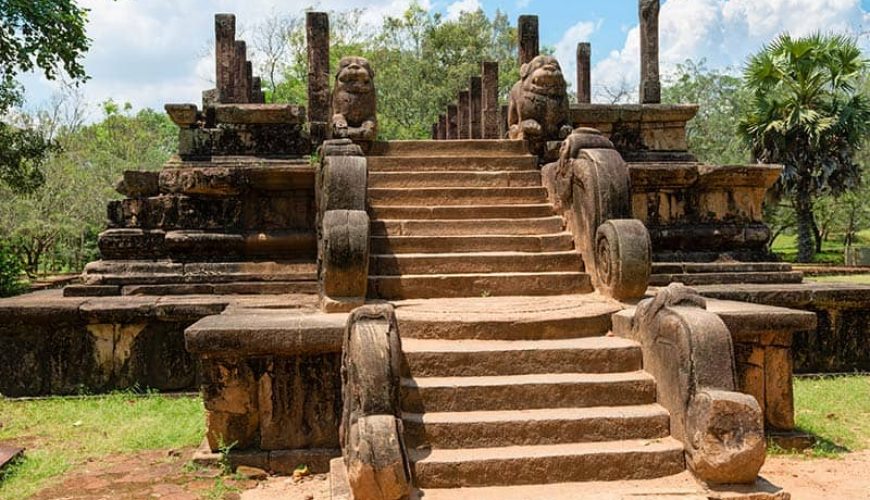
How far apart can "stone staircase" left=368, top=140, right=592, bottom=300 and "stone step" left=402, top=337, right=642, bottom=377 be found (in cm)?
115

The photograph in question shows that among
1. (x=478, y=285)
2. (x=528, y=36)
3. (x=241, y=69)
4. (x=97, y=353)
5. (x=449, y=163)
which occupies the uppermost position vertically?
(x=241, y=69)

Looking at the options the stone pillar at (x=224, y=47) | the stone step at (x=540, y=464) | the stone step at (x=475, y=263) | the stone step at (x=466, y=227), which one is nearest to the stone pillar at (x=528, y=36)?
the stone pillar at (x=224, y=47)

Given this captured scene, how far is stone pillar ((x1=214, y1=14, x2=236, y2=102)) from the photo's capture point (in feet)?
38.6

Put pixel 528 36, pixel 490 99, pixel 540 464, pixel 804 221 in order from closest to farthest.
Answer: pixel 540 464, pixel 528 36, pixel 490 99, pixel 804 221

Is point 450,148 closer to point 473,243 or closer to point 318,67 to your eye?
point 473,243

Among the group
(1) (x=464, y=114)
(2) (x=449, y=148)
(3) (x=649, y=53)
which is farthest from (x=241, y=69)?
(2) (x=449, y=148)

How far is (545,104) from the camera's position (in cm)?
786

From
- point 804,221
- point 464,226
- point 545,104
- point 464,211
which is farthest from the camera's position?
point 804,221

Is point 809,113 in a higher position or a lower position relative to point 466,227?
higher

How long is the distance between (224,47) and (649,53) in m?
7.02

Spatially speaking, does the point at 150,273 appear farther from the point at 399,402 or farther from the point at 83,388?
the point at 399,402

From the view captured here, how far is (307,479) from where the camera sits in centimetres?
434

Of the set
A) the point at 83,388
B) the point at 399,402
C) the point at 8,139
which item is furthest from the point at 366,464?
the point at 8,139

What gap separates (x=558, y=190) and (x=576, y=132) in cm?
63
